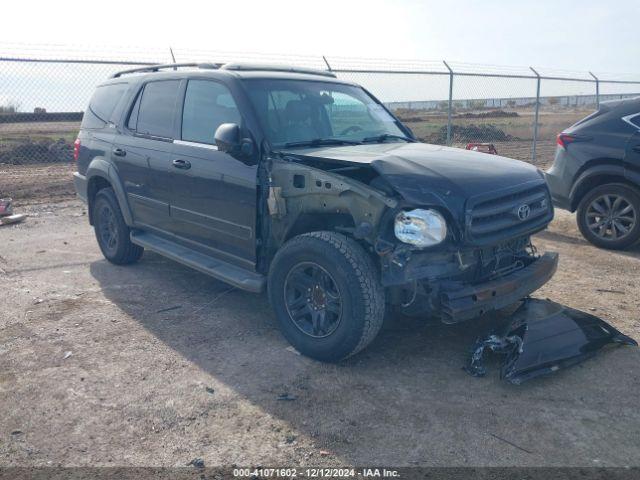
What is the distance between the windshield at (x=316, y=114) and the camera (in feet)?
14.8

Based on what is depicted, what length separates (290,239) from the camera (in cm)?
420

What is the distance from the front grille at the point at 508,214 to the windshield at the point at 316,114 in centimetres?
134

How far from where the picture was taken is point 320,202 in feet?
13.0

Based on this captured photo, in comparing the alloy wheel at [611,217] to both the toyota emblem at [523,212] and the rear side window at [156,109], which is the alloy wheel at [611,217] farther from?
the rear side window at [156,109]

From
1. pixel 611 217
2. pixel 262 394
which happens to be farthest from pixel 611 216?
pixel 262 394

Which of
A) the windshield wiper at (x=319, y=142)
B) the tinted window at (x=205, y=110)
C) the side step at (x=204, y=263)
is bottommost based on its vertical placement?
the side step at (x=204, y=263)

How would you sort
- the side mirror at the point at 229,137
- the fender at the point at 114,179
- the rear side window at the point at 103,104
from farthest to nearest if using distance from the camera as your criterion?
the rear side window at the point at 103,104, the fender at the point at 114,179, the side mirror at the point at 229,137

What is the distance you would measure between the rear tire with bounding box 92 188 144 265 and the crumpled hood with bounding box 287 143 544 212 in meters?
2.72

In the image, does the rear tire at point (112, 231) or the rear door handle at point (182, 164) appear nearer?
the rear door handle at point (182, 164)

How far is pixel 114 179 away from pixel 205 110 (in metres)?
1.61

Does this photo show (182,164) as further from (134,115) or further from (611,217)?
(611,217)

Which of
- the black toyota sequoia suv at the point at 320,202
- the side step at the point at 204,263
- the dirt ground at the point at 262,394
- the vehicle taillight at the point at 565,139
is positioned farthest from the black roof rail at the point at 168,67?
the vehicle taillight at the point at 565,139

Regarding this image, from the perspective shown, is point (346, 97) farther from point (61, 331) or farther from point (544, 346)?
point (61, 331)

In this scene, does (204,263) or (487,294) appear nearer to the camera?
(487,294)
